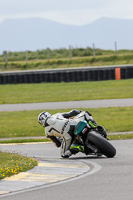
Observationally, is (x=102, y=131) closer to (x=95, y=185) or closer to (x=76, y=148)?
(x=76, y=148)

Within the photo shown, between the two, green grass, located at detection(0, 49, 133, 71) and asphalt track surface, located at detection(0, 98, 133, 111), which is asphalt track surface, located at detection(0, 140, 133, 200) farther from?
green grass, located at detection(0, 49, 133, 71)

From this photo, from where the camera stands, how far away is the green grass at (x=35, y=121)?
18227mm

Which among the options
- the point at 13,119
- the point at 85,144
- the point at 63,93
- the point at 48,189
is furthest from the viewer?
the point at 63,93

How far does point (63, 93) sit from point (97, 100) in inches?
200

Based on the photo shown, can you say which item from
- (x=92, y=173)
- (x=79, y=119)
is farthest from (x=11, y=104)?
(x=92, y=173)

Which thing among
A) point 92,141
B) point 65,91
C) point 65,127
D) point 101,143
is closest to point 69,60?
point 65,91

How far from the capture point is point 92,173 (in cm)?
967

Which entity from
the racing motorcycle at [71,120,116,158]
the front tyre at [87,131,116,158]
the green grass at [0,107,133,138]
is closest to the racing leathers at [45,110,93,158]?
the racing motorcycle at [71,120,116,158]

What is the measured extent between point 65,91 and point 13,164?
22031mm

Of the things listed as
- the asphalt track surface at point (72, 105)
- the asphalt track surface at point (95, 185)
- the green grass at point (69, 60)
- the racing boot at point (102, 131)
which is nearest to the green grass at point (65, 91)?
the asphalt track surface at point (72, 105)

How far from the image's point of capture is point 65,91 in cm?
3231

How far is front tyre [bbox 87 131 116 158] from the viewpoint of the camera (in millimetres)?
11266

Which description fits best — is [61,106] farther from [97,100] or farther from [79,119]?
[79,119]

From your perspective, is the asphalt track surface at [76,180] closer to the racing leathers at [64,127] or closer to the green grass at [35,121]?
the racing leathers at [64,127]
